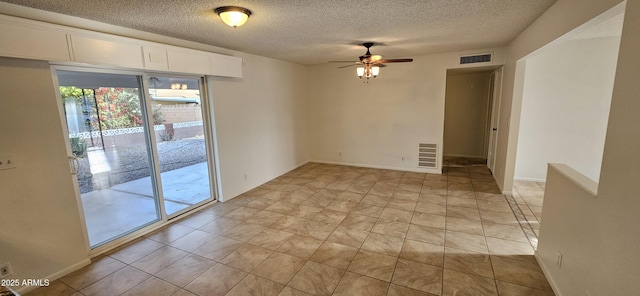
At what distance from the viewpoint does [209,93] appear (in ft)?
13.4

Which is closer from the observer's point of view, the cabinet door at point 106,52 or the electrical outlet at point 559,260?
the electrical outlet at point 559,260

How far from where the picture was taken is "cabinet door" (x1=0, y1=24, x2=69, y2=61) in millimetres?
2086

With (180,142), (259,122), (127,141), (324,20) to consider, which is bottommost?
(180,142)

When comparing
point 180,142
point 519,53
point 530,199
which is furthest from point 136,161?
point 530,199

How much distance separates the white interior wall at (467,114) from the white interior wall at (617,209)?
5.39m

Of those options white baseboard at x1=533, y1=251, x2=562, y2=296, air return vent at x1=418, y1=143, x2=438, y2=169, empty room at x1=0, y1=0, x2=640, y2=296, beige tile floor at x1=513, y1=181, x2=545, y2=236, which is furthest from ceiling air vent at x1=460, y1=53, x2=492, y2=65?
white baseboard at x1=533, y1=251, x2=562, y2=296

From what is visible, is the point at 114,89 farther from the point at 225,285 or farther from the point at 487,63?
the point at 487,63

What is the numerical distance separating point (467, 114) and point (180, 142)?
6817 mm

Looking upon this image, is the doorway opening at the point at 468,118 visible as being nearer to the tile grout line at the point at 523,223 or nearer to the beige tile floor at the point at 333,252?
the tile grout line at the point at 523,223

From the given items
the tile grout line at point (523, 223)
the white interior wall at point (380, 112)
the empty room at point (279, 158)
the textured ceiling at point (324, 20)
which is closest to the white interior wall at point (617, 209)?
the empty room at point (279, 158)

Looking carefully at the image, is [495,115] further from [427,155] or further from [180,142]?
[180,142]

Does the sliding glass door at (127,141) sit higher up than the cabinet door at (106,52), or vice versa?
the cabinet door at (106,52)

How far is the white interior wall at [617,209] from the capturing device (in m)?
1.34

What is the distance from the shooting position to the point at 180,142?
13.0ft
